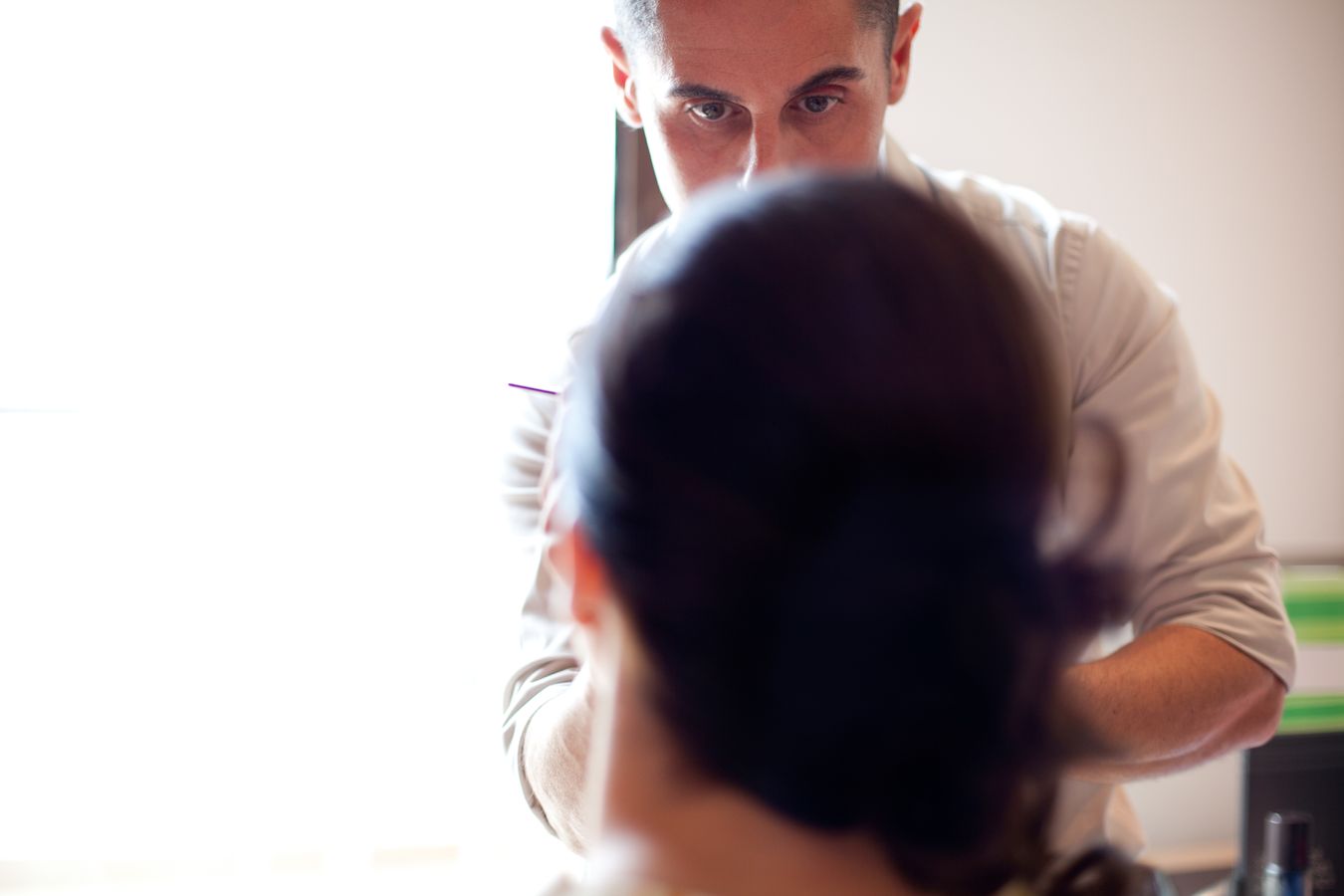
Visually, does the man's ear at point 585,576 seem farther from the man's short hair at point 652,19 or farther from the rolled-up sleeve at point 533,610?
the man's short hair at point 652,19

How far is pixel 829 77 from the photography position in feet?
3.84

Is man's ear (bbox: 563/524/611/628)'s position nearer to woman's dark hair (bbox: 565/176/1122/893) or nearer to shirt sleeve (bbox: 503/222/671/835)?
woman's dark hair (bbox: 565/176/1122/893)

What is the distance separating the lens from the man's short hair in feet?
3.88

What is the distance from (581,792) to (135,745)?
1525 millimetres

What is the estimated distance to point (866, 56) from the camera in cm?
119

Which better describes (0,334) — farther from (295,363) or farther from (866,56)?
(866,56)

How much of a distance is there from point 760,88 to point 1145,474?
54 cm

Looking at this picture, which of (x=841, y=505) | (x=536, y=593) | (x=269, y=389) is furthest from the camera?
(x=269, y=389)

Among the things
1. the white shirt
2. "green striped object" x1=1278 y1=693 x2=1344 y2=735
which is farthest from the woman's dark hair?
"green striped object" x1=1278 y1=693 x2=1344 y2=735

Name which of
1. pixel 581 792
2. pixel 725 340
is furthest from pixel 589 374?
pixel 581 792

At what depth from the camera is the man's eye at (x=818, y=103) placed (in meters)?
1.20

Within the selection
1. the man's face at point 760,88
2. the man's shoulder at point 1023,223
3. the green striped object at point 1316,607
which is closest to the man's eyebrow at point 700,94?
the man's face at point 760,88

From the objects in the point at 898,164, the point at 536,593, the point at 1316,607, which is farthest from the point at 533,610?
the point at 1316,607

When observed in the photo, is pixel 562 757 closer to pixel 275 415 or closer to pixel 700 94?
pixel 700 94
